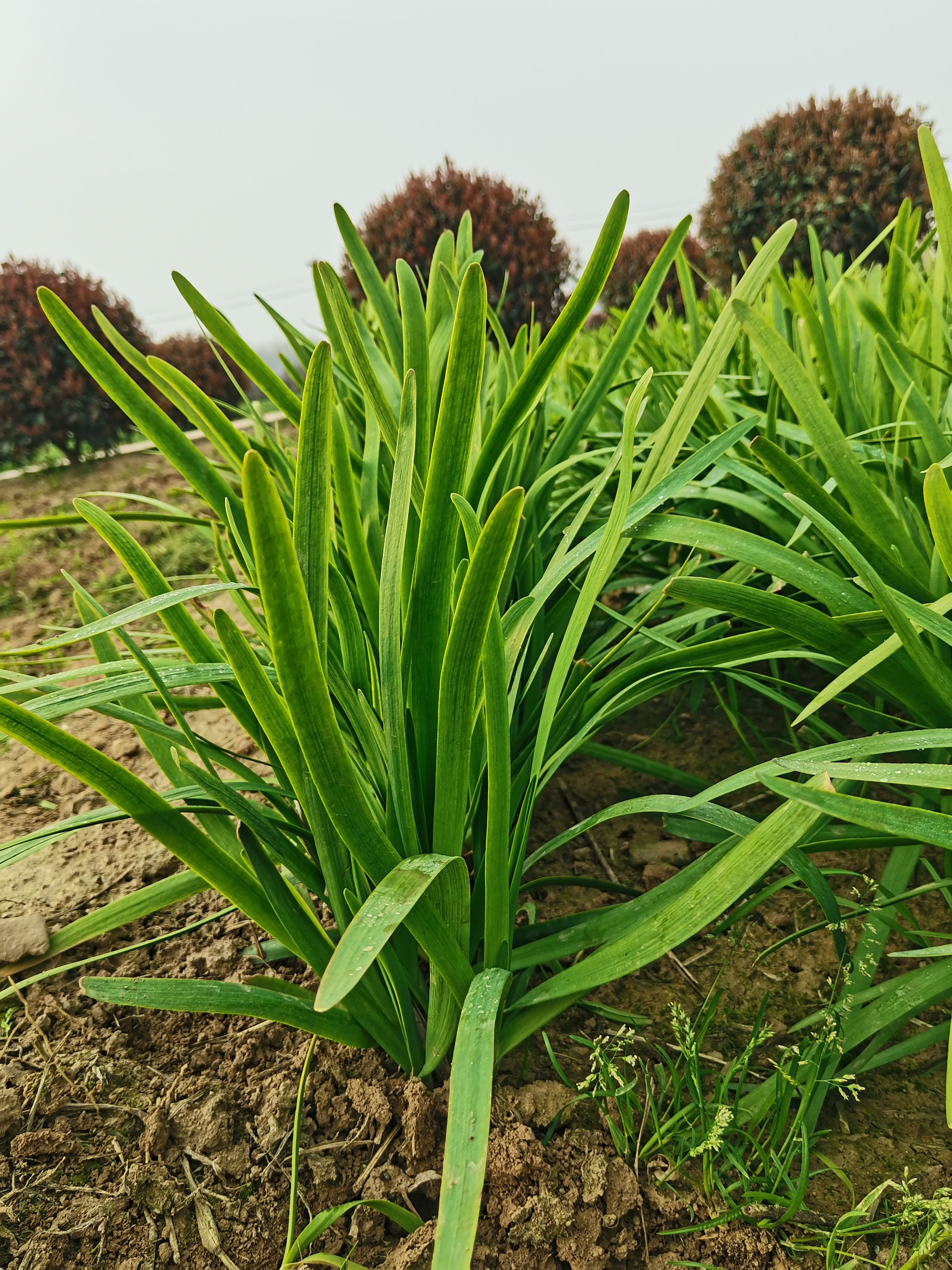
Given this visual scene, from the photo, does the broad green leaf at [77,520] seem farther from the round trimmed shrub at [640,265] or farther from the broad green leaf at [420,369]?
the round trimmed shrub at [640,265]

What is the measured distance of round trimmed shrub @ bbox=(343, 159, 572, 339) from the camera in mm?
4617

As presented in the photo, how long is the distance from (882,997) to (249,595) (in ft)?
6.27

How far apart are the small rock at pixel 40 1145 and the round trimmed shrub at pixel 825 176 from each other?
5272mm

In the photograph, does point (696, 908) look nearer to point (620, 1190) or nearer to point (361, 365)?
point (620, 1190)

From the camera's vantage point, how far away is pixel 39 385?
4.37m

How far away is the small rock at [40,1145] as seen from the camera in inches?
31.8

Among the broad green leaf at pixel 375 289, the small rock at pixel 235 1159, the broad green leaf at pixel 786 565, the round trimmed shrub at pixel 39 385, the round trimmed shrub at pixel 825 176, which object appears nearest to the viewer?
the small rock at pixel 235 1159

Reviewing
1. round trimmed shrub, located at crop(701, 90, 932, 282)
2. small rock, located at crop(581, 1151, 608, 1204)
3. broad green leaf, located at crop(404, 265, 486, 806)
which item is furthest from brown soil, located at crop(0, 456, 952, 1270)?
round trimmed shrub, located at crop(701, 90, 932, 282)

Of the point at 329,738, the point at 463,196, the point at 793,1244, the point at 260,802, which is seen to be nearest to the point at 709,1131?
the point at 793,1244

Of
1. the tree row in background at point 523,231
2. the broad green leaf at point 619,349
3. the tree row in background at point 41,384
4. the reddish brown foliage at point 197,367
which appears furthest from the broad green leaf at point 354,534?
the reddish brown foliage at point 197,367

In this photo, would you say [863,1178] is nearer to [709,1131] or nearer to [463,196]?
[709,1131]

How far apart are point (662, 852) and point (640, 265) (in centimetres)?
610

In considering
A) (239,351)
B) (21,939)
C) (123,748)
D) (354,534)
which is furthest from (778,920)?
(123,748)

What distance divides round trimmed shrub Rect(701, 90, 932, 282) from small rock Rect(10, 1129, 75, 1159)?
5.27 metres
